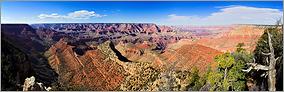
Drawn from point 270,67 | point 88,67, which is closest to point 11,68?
point 88,67

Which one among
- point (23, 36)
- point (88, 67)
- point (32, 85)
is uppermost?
point (23, 36)

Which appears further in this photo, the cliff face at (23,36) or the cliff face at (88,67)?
the cliff face at (88,67)

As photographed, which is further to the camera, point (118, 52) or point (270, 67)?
point (118, 52)

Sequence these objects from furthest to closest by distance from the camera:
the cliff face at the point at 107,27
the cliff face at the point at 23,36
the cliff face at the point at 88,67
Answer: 1. the cliff face at the point at 88,67
2. the cliff face at the point at 107,27
3. the cliff face at the point at 23,36

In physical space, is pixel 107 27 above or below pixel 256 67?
above

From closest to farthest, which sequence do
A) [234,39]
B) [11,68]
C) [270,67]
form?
[11,68], [270,67], [234,39]

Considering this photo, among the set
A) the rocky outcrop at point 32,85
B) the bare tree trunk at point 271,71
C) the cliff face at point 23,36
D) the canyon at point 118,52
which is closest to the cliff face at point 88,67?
the canyon at point 118,52

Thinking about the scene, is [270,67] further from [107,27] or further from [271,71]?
[107,27]

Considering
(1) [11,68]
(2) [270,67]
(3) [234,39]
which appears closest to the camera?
(1) [11,68]

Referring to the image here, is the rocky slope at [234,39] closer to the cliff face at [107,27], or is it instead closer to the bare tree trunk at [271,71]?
the bare tree trunk at [271,71]

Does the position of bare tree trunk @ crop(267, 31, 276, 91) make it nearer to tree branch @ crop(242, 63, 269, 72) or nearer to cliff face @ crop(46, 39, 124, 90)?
tree branch @ crop(242, 63, 269, 72)

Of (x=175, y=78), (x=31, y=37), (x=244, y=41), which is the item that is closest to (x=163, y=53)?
(x=175, y=78)
